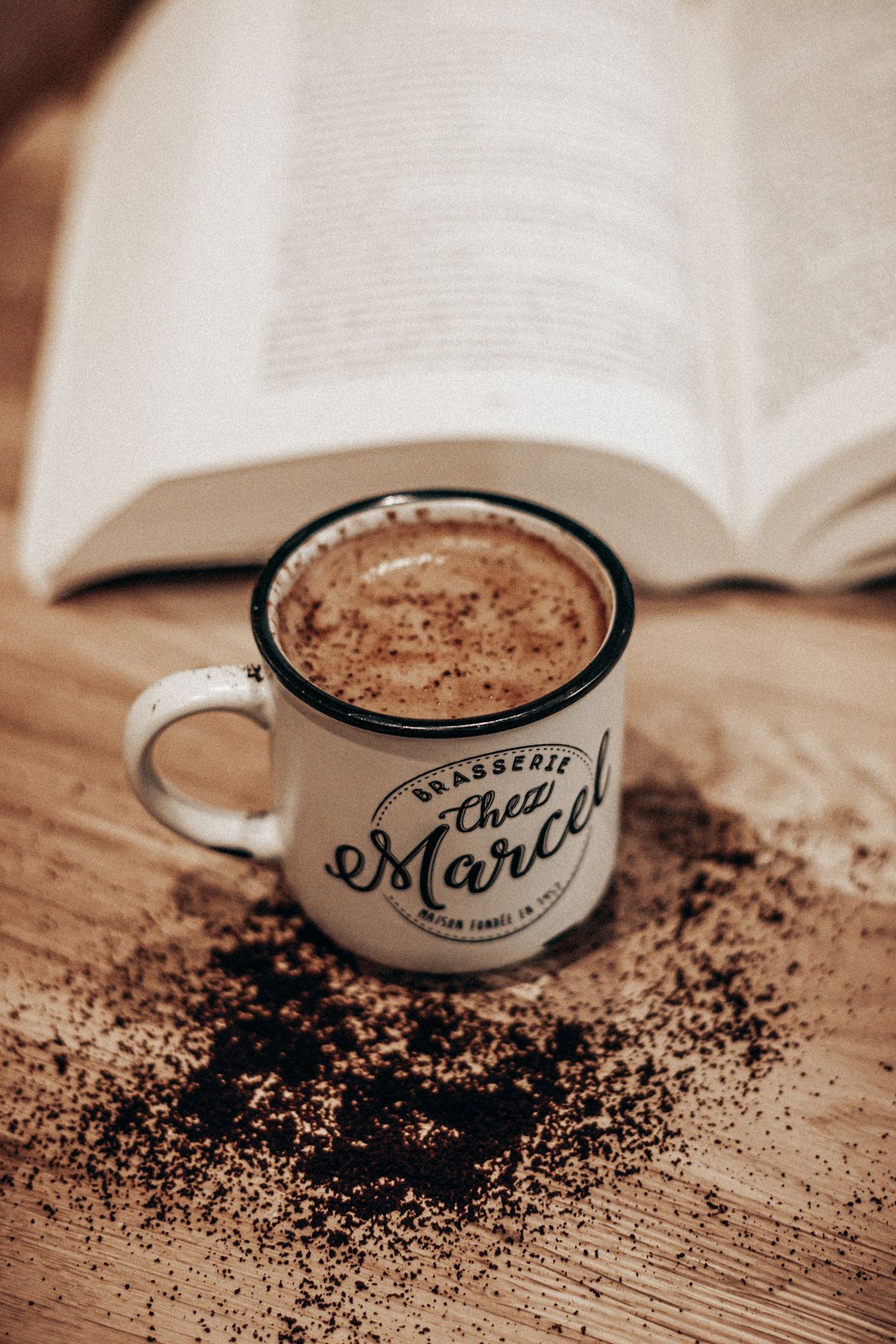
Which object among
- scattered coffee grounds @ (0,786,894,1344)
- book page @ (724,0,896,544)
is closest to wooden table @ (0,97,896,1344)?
scattered coffee grounds @ (0,786,894,1344)

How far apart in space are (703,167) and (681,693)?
0.53 meters

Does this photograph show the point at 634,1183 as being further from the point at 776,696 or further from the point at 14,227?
the point at 14,227

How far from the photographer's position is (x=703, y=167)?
3.26ft

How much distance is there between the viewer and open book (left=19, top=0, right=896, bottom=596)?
748mm

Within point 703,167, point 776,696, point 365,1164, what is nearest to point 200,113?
point 703,167

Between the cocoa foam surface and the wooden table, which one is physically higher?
the cocoa foam surface

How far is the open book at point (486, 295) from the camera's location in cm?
75

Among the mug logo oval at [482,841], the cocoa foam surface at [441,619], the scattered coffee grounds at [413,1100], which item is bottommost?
the scattered coffee grounds at [413,1100]

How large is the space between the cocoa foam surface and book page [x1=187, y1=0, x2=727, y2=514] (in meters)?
0.15

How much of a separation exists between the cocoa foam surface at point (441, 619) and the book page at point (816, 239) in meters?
0.26

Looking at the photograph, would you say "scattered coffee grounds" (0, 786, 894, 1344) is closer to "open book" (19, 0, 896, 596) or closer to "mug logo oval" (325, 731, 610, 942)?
"mug logo oval" (325, 731, 610, 942)

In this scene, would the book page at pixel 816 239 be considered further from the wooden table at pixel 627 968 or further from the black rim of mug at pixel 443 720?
the black rim of mug at pixel 443 720

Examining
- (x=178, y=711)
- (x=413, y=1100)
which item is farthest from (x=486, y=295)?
(x=413, y=1100)

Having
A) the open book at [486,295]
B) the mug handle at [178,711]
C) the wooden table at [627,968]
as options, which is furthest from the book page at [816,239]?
the mug handle at [178,711]
